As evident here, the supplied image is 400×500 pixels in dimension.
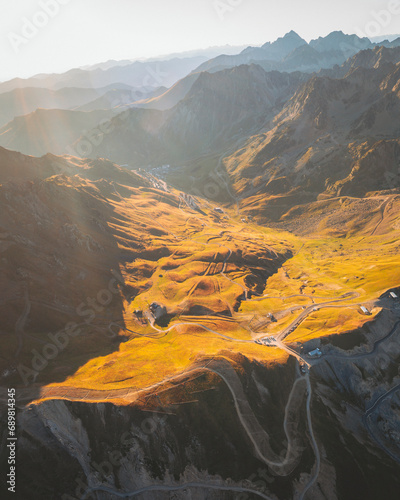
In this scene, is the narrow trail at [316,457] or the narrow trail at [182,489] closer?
the narrow trail at [182,489]

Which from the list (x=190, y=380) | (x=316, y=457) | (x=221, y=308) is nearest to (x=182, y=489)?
(x=190, y=380)

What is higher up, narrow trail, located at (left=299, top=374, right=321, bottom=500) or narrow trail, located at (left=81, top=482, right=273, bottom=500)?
narrow trail, located at (left=81, top=482, right=273, bottom=500)

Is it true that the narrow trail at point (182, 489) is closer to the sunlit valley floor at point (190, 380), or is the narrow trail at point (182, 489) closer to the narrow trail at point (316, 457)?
the sunlit valley floor at point (190, 380)

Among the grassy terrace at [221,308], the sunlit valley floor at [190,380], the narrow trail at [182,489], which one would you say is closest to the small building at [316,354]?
the sunlit valley floor at [190,380]

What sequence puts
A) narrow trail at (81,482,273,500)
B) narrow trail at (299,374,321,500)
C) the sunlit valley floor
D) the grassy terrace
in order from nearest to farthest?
narrow trail at (81,482,273,500)
the sunlit valley floor
narrow trail at (299,374,321,500)
the grassy terrace

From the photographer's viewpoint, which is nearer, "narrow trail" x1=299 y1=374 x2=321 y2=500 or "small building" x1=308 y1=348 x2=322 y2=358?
"narrow trail" x1=299 y1=374 x2=321 y2=500

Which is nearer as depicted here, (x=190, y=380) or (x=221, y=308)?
(x=190, y=380)

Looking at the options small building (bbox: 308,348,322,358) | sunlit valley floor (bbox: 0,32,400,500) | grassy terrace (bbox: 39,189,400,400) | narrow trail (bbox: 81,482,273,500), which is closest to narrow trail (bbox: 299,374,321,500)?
sunlit valley floor (bbox: 0,32,400,500)

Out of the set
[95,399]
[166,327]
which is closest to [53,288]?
[166,327]

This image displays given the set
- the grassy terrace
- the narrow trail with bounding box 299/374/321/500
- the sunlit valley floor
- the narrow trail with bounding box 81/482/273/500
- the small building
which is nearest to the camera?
the narrow trail with bounding box 81/482/273/500

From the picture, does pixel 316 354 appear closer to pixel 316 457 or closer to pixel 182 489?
pixel 316 457

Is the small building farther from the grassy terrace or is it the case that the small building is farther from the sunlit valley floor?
the grassy terrace
